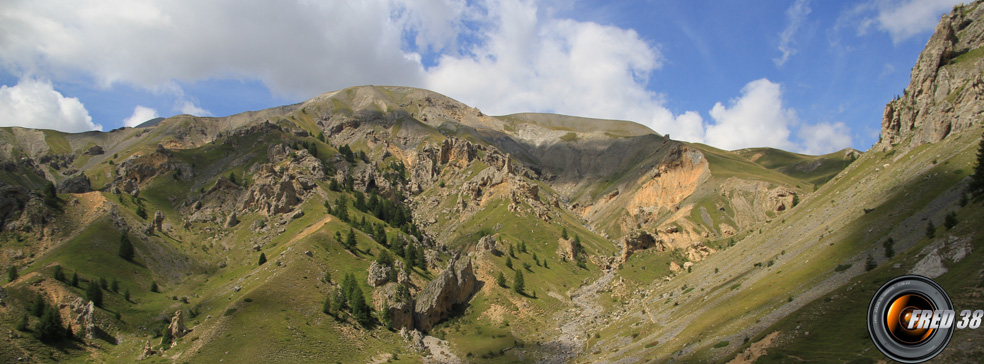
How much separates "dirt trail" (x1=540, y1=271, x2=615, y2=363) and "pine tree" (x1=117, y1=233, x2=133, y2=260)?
94733mm

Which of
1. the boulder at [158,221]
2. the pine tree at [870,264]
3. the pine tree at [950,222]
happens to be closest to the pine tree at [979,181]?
the pine tree at [950,222]

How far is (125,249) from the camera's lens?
4090 inches

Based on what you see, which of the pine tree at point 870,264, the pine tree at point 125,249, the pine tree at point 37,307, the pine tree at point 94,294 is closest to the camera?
the pine tree at point 870,264

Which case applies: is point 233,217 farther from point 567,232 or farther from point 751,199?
point 751,199

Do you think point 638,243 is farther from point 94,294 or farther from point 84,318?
point 94,294

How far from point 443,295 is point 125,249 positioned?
73.4 m

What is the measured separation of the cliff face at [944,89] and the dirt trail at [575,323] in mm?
68095

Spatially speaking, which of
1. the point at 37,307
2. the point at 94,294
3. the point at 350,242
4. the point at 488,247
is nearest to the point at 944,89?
the point at 488,247

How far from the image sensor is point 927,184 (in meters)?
60.9

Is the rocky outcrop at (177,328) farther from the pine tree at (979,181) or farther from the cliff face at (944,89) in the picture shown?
the cliff face at (944,89)

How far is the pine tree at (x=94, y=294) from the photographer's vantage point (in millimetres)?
79625

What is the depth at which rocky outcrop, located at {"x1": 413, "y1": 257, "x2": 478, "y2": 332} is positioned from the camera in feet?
306

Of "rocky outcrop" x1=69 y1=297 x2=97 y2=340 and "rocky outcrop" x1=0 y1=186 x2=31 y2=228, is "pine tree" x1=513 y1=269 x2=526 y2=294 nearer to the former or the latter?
"rocky outcrop" x1=69 y1=297 x2=97 y2=340

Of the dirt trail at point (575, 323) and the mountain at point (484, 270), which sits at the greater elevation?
the mountain at point (484, 270)
